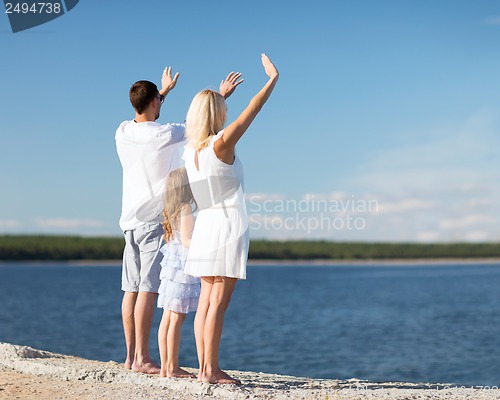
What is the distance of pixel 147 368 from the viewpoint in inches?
245

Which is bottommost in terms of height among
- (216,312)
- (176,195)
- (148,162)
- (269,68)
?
(216,312)

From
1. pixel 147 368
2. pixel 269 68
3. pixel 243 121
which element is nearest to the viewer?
pixel 243 121

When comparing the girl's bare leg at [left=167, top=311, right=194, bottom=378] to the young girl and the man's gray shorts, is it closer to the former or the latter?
the young girl

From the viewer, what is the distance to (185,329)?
109ft

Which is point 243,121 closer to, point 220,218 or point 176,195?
point 220,218

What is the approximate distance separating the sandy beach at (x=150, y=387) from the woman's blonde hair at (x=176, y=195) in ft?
4.18

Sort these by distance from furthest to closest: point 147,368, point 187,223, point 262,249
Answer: point 262,249 < point 147,368 < point 187,223

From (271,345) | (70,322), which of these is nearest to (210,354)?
(271,345)

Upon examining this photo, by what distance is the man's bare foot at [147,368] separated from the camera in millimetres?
6172

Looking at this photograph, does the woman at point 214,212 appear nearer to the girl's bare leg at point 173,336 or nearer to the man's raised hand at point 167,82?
the girl's bare leg at point 173,336

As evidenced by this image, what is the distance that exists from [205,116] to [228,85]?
1.59 feet

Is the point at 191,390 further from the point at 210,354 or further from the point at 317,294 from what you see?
the point at 317,294

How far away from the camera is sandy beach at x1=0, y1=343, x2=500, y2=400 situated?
537 cm

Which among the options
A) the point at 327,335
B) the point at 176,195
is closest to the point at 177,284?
the point at 176,195
